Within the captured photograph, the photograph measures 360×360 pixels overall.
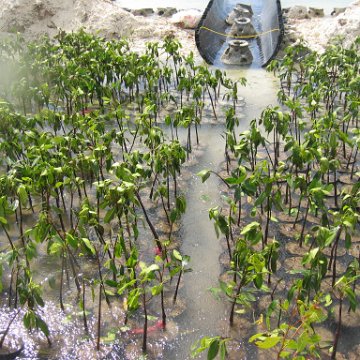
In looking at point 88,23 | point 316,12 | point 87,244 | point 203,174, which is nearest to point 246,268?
point 203,174

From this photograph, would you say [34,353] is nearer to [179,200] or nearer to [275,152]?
[179,200]

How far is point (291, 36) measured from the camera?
13.5m

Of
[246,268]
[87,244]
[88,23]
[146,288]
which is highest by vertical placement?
[88,23]

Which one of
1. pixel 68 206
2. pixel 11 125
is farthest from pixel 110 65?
pixel 68 206

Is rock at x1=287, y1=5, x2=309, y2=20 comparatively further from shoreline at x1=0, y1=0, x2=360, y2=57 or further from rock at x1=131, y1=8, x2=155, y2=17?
rock at x1=131, y1=8, x2=155, y2=17

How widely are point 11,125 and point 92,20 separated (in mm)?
8835

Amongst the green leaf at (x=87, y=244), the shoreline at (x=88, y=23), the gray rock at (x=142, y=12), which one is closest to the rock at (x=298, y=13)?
the shoreline at (x=88, y=23)

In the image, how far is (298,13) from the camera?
1612 centimetres

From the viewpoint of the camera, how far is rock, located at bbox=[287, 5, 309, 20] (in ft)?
52.5

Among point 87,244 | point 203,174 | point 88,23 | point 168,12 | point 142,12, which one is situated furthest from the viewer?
point 142,12

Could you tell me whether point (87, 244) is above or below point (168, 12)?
below

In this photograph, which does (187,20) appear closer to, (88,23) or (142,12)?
(142,12)

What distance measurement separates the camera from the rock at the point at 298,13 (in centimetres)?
1600

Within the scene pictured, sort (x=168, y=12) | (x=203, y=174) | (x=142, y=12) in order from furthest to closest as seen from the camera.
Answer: (x=142, y=12) < (x=168, y=12) < (x=203, y=174)
